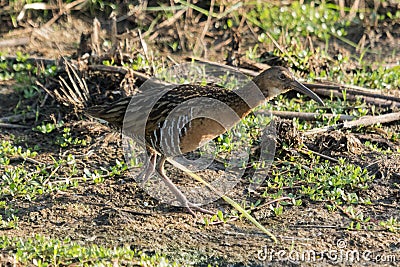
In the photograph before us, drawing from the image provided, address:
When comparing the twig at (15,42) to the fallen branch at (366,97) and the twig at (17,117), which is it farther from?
the fallen branch at (366,97)

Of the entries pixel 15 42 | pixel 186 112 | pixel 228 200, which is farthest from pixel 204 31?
pixel 228 200

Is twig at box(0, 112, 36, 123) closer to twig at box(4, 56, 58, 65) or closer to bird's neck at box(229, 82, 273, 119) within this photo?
twig at box(4, 56, 58, 65)

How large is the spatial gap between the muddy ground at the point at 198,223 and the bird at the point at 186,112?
0.31 m

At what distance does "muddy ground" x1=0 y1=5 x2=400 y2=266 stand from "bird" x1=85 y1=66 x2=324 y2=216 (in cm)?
31

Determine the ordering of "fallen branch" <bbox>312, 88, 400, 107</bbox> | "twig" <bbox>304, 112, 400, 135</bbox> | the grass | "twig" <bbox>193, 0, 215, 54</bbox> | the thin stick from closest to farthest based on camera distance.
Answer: the grass → the thin stick → "twig" <bbox>304, 112, 400, 135</bbox> → "fallen branch" <bbox>312, 88, 400, 107</bbox> → "twig" <bbox>193, 0, 215, 54</bbox>

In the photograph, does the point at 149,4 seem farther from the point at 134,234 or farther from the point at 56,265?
the point at 56,265

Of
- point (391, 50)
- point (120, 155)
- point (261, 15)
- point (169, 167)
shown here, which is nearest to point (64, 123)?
point (120, 155)

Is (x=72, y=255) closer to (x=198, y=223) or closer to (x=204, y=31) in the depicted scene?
(x=198, y=223)

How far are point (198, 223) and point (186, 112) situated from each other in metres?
0.92

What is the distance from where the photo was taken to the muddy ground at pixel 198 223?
16.8 feet

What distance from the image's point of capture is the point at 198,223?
18.2ft

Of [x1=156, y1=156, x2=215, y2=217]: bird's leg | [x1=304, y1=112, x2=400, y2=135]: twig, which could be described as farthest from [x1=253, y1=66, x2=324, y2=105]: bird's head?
[x1=156, y1=156, x2=215, y2=217]: bird's leg

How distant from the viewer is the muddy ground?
16.8 feet

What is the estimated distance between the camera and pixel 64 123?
7.05 metres
